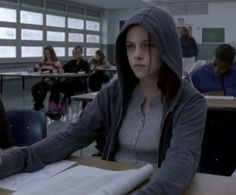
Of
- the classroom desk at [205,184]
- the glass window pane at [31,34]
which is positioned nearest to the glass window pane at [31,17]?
the glass window pane at [31,34]

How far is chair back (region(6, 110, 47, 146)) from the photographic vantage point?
1.96 metres

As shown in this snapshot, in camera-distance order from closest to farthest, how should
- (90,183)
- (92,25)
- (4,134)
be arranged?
(90,183), (4,134), (92,25)

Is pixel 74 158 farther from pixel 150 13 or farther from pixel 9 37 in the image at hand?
pixel 9 37

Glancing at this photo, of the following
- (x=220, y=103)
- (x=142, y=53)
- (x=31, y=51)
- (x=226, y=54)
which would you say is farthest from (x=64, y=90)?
(x=142, y=53)

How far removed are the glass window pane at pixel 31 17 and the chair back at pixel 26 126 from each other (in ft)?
31.2

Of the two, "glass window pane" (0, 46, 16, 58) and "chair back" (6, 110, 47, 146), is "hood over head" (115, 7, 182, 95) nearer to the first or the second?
"chair back" (6, 110, 47, 146)

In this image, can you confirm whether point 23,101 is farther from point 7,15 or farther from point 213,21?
point 213,21

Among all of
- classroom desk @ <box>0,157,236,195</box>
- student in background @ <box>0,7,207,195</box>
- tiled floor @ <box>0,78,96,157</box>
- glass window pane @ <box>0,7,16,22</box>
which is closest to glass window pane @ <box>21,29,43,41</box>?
glass window pane @ <box>0,7,16,22</box>

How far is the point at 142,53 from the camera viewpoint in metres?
1.28

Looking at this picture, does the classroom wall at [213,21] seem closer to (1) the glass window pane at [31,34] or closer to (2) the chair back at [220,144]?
(1) the glass window pane at [31,34]

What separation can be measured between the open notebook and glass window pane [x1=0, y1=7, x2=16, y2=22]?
386 inches

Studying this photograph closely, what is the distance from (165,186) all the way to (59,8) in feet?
41.1

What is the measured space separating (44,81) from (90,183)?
6.42 meters

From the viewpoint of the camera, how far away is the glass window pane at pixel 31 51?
11.2 metres
